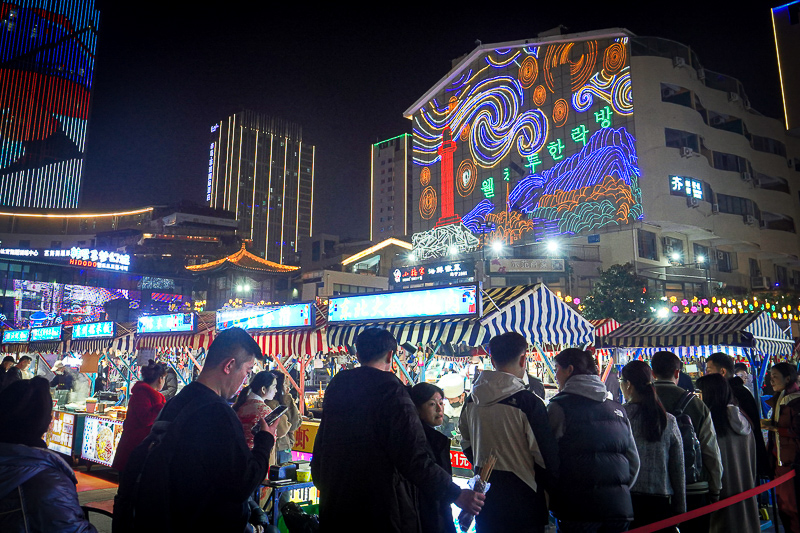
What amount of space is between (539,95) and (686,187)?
14771mm

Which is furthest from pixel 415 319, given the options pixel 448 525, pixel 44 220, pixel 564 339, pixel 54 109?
pixel 54 109

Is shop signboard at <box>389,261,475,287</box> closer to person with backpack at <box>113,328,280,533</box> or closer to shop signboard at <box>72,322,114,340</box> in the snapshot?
shop signboard at <box>72,322,114,340</box>

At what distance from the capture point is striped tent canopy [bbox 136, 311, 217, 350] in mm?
11930

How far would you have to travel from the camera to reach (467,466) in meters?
6.38

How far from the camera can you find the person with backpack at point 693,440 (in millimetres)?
4328

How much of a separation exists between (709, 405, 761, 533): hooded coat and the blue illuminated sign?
3.01 m

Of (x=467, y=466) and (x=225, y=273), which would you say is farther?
(x=225, y=273)

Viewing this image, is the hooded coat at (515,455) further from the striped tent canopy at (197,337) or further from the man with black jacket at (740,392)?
the striped tent canopy at (197,337)

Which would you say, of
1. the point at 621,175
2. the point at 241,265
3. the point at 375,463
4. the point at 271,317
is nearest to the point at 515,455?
the point at 375,463

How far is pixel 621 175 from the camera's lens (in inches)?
1571

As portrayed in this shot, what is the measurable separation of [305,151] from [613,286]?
459ft

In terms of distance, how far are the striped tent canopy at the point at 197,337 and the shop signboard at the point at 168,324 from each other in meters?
0.13

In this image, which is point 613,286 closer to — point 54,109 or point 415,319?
point 415,319

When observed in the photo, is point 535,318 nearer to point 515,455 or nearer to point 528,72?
point 515,455
